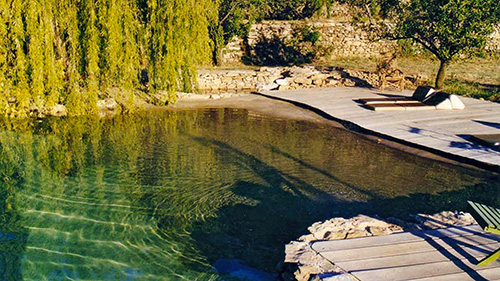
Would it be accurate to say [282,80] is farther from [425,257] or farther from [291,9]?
[425,257]

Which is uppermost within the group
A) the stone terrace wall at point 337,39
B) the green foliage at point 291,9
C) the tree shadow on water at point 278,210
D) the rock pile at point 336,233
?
the green foliage at point 291,9

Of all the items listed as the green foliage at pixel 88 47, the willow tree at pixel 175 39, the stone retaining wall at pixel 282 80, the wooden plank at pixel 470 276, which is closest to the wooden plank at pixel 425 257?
the wooden plank at pixel 470 276

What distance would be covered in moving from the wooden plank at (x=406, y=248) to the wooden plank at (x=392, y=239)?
76 millimetres

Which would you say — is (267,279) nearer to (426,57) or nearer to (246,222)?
(246,222)

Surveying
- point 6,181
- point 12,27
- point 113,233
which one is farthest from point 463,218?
point 12,27

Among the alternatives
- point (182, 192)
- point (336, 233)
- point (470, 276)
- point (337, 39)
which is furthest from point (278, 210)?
point (337, 39)

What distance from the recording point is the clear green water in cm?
634

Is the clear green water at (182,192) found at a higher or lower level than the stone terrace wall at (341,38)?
lower

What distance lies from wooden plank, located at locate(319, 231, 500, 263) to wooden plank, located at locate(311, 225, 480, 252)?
0.25 feet

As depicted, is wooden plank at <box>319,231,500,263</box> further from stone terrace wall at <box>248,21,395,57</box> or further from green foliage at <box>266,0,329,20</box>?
green foliage at <box>266,0,329,20</box>

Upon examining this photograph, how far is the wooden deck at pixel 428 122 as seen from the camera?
10766 mm

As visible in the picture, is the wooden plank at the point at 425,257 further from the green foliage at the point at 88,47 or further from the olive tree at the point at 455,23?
the olive tree at the point at 455,23

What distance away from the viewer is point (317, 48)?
24.3 metres

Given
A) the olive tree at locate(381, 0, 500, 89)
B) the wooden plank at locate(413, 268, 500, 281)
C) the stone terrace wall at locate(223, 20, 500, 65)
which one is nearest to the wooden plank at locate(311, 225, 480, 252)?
the wooden plank at locate(413, 268, 500, 281)
